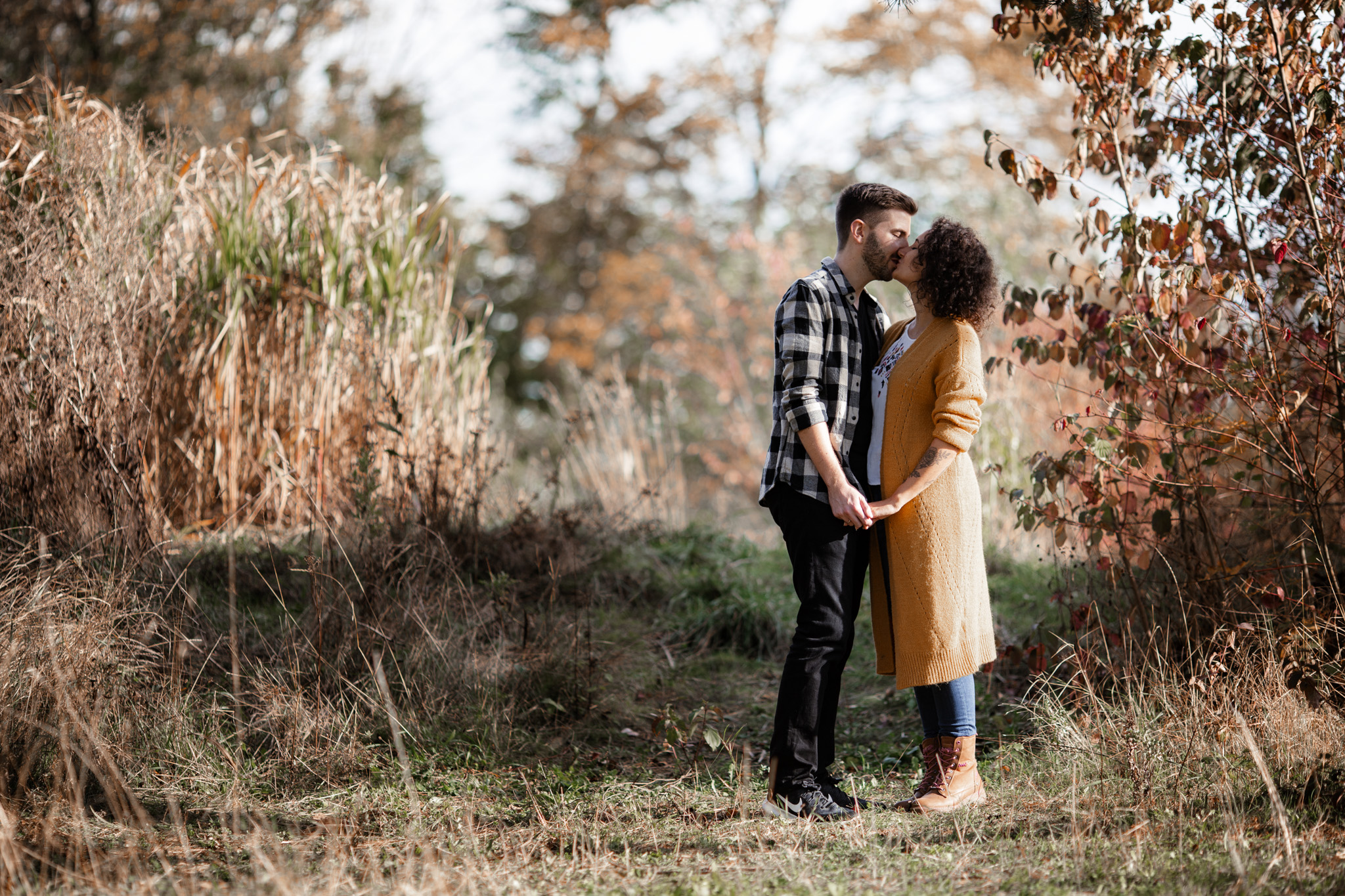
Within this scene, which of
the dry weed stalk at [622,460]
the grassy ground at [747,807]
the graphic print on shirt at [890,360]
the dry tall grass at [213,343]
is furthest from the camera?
the dry weed stalk at [622,460]

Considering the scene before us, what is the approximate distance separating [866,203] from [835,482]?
2.59 ft

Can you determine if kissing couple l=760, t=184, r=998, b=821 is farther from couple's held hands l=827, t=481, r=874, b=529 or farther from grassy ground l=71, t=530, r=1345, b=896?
grassy ground l=71, t=530, r=1345, b=896

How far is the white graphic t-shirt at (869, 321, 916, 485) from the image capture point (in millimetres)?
2703

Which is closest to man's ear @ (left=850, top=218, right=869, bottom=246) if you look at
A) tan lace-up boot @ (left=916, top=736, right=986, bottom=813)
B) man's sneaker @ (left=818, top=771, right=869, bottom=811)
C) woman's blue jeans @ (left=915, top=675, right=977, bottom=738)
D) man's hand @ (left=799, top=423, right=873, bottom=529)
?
man's hand @ (left=799, top=423, right=873, bottom=529)

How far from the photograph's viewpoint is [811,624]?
105 inches

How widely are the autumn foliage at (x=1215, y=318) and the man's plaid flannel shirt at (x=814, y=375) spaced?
754mm

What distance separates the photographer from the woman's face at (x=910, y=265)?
2.66m

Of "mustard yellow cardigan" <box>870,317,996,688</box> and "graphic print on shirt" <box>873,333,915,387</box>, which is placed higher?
"graphic print on shirt" <box>873,333,915,387</box>

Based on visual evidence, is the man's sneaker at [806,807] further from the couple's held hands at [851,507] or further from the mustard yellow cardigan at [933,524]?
the couple's held hands at [851,507]

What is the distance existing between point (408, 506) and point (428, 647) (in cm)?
109

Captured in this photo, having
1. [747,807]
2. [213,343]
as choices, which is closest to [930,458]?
[747,807]

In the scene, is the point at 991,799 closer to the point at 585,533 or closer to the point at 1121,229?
the point at 1121,229

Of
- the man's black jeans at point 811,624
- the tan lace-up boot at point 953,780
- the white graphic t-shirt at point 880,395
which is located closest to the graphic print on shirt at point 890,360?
the white graphic t-shirt at point 880,395

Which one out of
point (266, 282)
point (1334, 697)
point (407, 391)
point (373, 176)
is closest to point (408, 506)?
point (407, 391)
